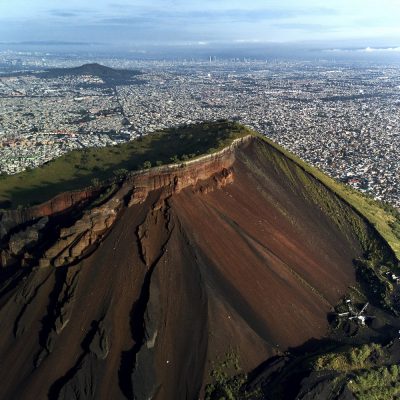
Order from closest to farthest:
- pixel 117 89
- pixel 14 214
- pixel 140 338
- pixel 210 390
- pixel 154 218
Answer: pixel 210 390, pixel 140 338, pixel 154 218, pixel 14 214, pixel 117 89

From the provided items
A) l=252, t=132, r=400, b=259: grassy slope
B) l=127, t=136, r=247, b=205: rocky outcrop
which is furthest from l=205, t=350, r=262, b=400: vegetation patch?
l=252, t=132, r=400, b=259: grassy slope

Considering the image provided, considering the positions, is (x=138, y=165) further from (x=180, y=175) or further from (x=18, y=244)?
(x=18, y=244)

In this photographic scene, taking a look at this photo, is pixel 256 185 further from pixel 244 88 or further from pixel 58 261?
pixel 244 88

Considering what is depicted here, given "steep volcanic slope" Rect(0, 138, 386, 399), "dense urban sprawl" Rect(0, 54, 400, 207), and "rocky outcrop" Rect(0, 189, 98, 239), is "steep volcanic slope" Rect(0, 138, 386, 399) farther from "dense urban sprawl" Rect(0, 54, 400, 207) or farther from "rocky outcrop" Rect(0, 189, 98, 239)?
"dense urban sprawl" Rect(0, 54, 400, 207)

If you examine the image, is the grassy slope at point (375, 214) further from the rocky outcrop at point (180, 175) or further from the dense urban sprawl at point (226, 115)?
the dense urban sprawl at point (226, 115)

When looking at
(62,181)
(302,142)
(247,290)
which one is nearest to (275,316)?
(247,290)

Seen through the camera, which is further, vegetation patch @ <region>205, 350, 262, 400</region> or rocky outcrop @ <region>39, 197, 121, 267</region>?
rocky outcrop @ <region>39, 197, 121, 267</region>
